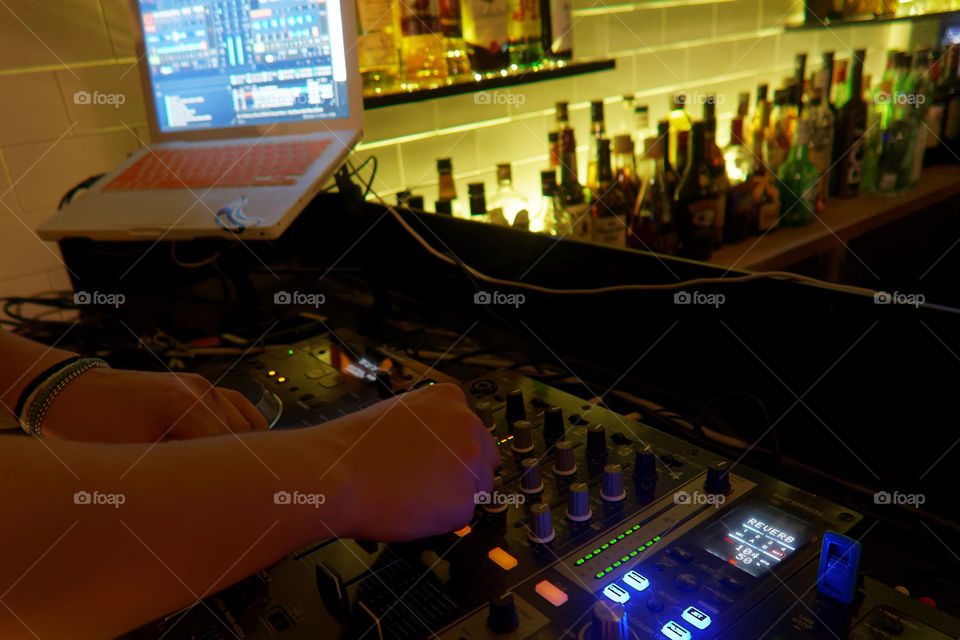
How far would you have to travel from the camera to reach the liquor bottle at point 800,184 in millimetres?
1570

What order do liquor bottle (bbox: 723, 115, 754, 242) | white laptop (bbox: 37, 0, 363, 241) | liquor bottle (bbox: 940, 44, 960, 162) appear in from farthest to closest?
1. liquor bottle (bbox: 940, 44, 960, 162)
2. liquor bottle (bbox: 723, 115, 754, 242)
3. white laptop (bbox: 37, 0, 363, 241)

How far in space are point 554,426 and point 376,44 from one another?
91 centimetres

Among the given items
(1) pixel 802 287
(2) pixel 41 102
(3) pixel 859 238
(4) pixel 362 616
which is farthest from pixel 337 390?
(3) pixel 859 238

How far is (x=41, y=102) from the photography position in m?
1.20

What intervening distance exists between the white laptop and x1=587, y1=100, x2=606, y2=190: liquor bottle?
1.80ft

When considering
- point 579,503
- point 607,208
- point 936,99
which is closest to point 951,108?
point 936,99

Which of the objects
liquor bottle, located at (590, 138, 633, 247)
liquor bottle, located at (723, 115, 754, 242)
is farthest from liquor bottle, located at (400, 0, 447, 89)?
liquor bottle, located at (723, 115, 754, 242)

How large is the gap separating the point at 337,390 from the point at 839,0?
2.06 m

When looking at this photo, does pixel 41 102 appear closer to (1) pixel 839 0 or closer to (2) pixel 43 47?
(2) pixel 43 47

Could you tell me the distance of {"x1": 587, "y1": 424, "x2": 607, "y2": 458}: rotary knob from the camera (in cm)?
59
